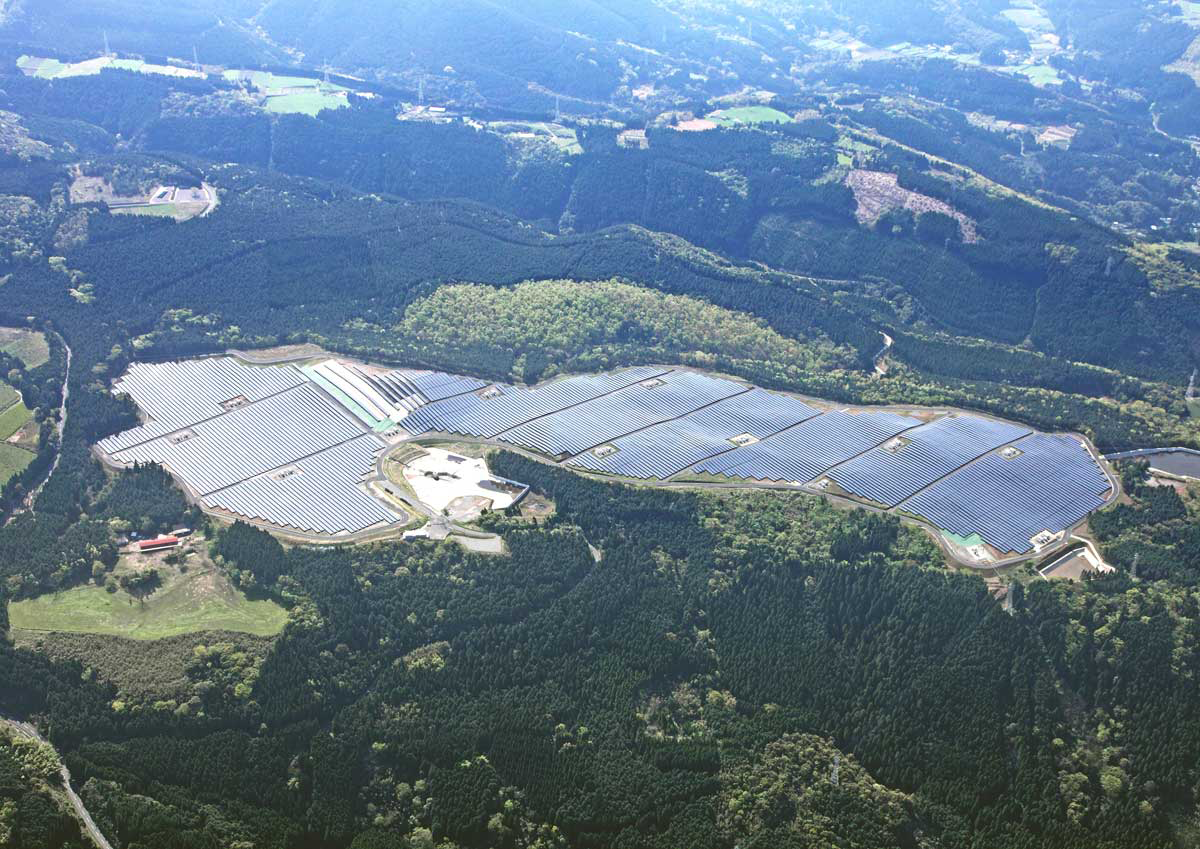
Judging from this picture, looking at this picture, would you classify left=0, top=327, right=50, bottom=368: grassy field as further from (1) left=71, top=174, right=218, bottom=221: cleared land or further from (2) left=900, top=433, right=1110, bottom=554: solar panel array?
(2) left=900, top=433, right=1110, bottom=554: solar panel array

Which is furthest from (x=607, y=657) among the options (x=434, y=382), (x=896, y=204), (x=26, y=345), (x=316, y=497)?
(x=896, y=204)

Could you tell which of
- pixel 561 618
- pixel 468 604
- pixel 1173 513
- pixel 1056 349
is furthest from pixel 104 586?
pixel 1056 349

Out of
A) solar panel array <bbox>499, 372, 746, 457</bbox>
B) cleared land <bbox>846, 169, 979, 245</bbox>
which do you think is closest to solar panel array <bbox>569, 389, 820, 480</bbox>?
solar panel array <bbox>499, 372, 746, 457</bbox>

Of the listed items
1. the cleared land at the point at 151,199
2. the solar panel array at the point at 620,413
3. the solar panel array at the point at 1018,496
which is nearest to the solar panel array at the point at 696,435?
the solar panel array at the point at 620,413

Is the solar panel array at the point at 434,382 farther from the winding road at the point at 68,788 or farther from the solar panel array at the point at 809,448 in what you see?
the winding road at the point at 68,788

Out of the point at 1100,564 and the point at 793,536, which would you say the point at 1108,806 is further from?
the point at 793,536

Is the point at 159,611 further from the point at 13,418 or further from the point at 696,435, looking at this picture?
the point at 696,435
